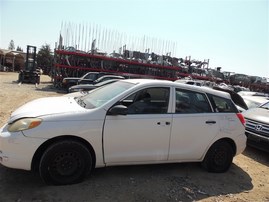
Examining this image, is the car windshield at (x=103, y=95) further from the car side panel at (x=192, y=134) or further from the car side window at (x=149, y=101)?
the car side panel at (x=192, y=134)

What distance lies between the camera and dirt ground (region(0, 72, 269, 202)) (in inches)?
142

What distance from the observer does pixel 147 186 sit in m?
4.12

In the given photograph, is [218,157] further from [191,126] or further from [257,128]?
[257,128]

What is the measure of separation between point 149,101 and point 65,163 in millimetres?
1621

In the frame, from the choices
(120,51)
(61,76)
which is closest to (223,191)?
(61,76)

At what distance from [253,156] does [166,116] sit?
3.49 metres

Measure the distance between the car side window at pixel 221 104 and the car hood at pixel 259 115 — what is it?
6.27ft

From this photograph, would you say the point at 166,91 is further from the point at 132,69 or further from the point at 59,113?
the point at 132,69

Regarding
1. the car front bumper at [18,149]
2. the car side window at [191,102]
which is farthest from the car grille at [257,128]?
the car front bumper at [18,149]

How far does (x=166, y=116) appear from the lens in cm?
436

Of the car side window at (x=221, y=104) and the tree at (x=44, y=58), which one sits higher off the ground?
the tree at (x=44, y=58)

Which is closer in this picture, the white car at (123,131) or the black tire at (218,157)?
the white car at (123,131)

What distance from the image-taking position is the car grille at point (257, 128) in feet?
20.7

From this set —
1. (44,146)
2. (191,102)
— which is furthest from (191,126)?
(44,146)
